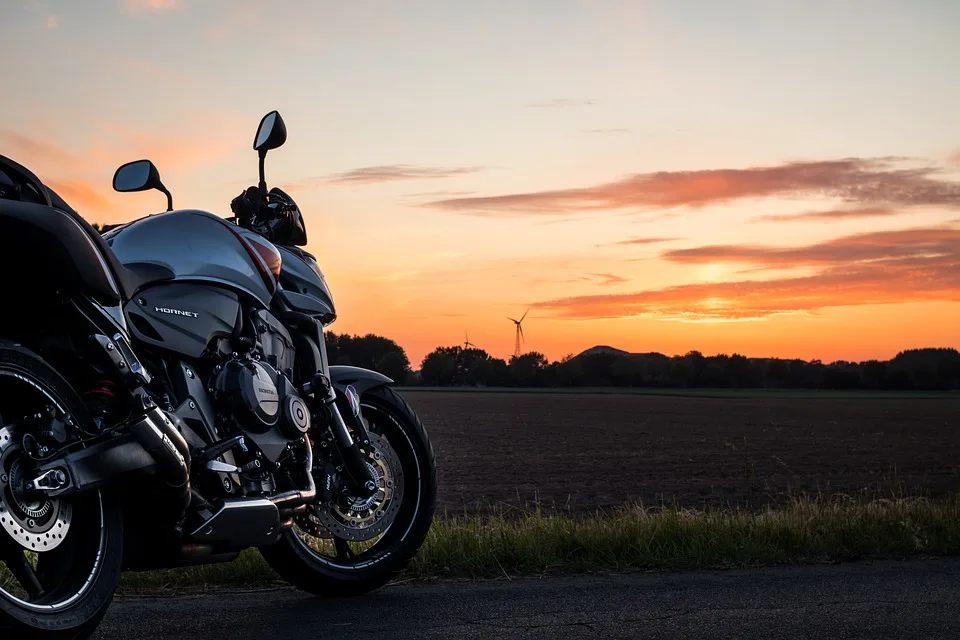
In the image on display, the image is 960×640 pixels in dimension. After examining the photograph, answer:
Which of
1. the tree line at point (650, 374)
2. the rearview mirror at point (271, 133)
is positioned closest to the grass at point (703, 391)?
the tree line at point (650, 374)

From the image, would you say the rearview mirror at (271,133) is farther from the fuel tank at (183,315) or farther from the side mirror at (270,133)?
the fuel tank at (183,315)

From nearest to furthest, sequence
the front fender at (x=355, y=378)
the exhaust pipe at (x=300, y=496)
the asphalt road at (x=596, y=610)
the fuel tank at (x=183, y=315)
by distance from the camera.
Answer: the fuel tank at (x=183, y=315) < the asphalt road at (x=596, y=610) < the exhaust pipe at (x=300, y=496) < the front fender at (x=355, y=378)

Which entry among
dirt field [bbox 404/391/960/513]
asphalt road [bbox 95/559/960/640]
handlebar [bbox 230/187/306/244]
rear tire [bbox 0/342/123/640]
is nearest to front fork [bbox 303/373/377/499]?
asphalt road [bbox 95/559/960/640]

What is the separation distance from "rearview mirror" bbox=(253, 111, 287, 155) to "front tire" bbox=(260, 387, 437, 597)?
138 cm

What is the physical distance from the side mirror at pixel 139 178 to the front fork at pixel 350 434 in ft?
3.75

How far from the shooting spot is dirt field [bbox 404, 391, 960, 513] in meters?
19.5

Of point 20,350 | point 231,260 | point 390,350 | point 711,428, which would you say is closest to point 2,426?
point 20,350

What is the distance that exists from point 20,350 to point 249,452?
1276 millimetres

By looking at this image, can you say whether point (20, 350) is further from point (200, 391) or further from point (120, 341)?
point (200, 391)

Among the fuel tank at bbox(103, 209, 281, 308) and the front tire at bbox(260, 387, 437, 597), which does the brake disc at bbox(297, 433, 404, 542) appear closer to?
the front tire at bbox(260, 387, 437, 597)

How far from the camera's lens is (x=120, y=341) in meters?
3.78

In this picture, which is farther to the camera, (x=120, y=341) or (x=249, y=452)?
(x=249, y=452)

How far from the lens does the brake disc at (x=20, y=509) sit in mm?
3305

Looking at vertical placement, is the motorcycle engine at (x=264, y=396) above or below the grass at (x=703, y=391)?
above
